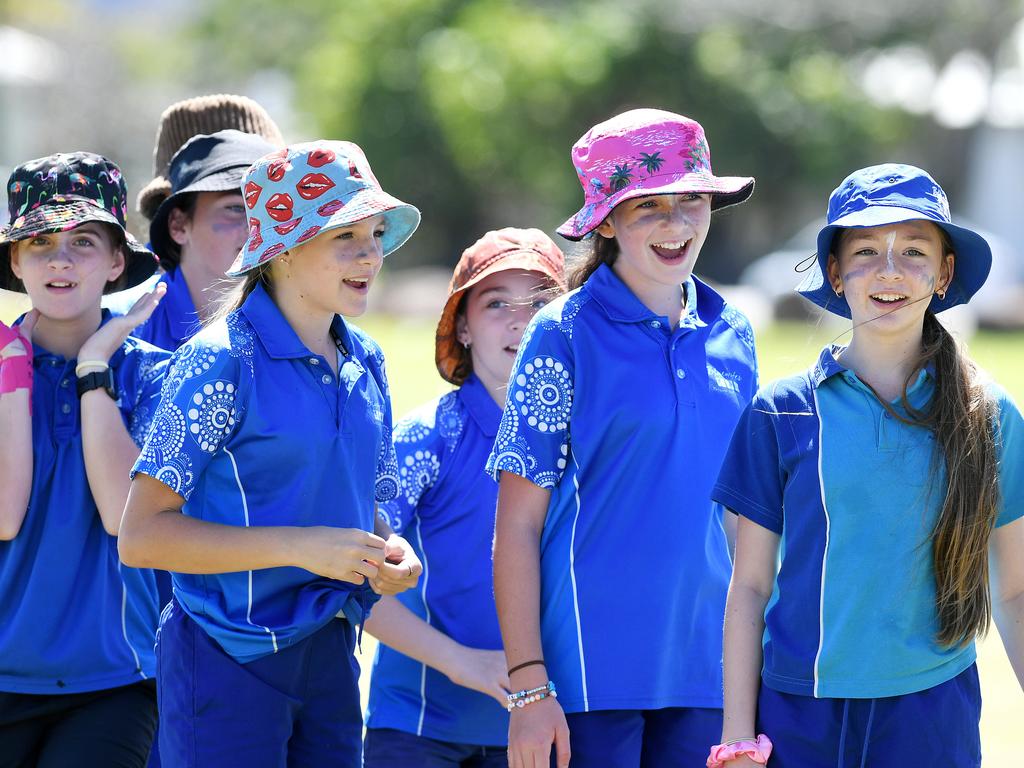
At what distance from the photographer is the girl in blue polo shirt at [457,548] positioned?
3873 mm

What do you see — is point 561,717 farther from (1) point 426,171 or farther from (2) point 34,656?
(1) point 426,171

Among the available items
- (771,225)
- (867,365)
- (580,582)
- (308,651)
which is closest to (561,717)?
(580,582)

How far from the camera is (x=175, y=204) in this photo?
4.57 metres

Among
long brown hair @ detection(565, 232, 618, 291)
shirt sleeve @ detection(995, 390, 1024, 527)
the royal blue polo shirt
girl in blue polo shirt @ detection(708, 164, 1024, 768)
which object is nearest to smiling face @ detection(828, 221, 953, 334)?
girl in blue polo shirt @ detection(708, 164, 1024, 768)

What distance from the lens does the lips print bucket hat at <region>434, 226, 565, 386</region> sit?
4.14 metres

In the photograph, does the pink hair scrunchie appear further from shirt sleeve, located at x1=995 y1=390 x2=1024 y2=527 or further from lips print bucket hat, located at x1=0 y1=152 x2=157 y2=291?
lips print bucket hat, located at x1=0 y1=152 x2=157 y2=291

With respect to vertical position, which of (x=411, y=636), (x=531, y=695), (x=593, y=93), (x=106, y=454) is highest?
(x=593, y=93)

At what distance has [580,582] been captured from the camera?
3297 mm

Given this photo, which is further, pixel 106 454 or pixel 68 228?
pixel 68 228

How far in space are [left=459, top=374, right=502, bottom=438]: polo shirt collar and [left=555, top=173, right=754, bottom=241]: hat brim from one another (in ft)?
2.45

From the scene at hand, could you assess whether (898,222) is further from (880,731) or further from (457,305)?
(457,305)

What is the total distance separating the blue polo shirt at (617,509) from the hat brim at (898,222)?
1.20 feet

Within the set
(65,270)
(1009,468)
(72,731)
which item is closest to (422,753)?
(72,731)

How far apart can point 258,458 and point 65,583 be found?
2.60 feet
